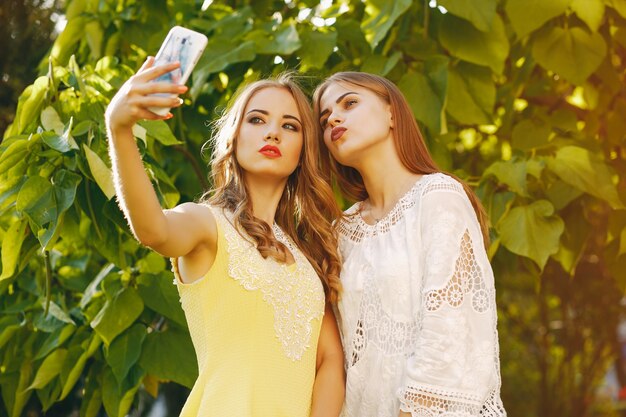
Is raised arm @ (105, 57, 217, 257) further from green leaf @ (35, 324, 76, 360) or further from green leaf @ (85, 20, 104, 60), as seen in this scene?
green leaf @ (85, 20, 104, 60)

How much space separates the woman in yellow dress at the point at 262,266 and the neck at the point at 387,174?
12 cm

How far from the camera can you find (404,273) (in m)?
1.92

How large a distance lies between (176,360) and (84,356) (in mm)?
233

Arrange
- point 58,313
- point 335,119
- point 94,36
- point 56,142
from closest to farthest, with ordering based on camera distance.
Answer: point 56,142 < point 335,119 < point 58,313 < point 94,36

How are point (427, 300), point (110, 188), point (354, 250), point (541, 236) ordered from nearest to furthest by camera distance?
point (427, 300) < point (110, 188) < point (354, 250) < point (541, 236)

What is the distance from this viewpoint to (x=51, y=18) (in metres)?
3.29

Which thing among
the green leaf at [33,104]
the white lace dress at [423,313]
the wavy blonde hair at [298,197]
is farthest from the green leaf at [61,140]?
the white lace dress at [423,313]

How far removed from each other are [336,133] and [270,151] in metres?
0.17

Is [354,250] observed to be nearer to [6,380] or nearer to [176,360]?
[176,360]

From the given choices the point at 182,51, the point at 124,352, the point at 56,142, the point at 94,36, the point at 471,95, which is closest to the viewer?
the point at 182,51

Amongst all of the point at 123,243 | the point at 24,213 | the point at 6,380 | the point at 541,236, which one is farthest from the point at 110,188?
the point at 541,236

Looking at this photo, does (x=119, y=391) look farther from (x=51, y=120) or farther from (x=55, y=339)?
(x=51, y=120)

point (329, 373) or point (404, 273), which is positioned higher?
point (404, 273)

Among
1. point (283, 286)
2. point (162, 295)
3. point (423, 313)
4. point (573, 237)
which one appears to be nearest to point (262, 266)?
point (283, 286)
